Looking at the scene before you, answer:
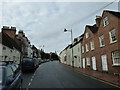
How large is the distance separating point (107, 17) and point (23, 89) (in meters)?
14.0

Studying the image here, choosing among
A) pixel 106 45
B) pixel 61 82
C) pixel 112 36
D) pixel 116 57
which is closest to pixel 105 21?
pixel 112 36

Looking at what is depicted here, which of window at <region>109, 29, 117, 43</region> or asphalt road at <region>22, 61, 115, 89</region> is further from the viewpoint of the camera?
window at <region>109, 29, 117, 43</region>

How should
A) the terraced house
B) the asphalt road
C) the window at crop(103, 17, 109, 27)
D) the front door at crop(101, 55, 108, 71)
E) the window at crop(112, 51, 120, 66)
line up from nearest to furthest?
the asphalt road < the window at crop(112, 51, 120, 66) < the terraced house < the front door at crop(101, 55, 108, 71) < the window at crop(103, 17, 109, 27)

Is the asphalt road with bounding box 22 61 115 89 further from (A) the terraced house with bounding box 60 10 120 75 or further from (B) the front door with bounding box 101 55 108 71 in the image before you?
(B) the front door with bounding box 101 55 108 71

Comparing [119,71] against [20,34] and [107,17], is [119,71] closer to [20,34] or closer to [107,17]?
[107,17]

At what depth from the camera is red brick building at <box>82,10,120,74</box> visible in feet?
45.6

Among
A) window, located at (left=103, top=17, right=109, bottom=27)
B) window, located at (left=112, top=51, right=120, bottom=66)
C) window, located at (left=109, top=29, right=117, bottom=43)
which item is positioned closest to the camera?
window, located at (left=112, top=51, right=120, bottom=66)

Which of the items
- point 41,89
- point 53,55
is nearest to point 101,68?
point 41,89

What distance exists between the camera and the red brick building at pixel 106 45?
1389 cm

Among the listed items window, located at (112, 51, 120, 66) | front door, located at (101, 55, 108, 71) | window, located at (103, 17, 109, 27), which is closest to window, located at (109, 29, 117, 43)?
window, located at (112, 51, 120, 66)

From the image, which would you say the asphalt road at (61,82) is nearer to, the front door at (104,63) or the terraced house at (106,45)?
the terraced house at (106,45)

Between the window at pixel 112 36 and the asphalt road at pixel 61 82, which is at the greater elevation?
the window at pixel 112 36

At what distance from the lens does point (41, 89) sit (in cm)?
741

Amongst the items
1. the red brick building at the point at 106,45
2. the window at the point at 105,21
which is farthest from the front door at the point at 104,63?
the window at the point at 105,21
